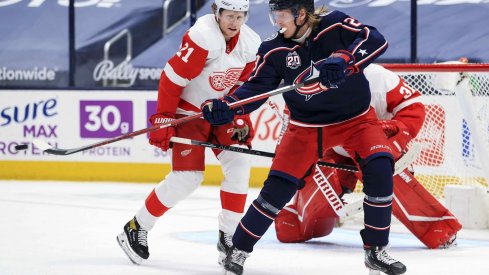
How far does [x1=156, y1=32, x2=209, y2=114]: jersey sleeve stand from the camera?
14.6ft

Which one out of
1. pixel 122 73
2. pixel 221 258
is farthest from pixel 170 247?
pixel 122 73

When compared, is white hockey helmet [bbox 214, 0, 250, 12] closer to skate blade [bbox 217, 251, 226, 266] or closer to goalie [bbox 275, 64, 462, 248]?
goalie [bbox 275, 64, 462, 248]

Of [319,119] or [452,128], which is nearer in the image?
[319,119]

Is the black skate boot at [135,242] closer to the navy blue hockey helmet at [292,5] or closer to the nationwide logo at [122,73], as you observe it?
the navy blue hockey helmet at [292,5]

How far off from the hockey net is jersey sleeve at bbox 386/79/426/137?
58 centimetres

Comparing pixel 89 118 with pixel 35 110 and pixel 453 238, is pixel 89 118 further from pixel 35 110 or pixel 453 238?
pixel 453 238

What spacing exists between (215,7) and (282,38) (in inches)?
22.6

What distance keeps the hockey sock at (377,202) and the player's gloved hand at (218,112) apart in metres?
0.56

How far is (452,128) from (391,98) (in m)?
0.94

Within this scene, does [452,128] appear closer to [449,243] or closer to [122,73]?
[449,243]

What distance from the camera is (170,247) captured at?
16.2 feet

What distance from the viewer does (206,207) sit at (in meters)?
6.70

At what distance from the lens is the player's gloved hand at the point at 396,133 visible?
14.8ft

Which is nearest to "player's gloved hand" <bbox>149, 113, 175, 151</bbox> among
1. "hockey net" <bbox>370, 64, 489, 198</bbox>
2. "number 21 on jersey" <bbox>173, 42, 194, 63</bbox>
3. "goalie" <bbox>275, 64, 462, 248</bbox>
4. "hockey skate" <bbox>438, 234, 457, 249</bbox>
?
"number 21 on jersey" <bbox>173, 42, 194, 63</bbox>
